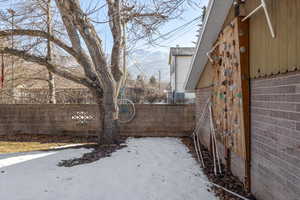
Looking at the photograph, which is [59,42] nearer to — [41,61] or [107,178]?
[41,61]

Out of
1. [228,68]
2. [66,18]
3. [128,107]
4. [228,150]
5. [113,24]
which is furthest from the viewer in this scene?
[128,107]

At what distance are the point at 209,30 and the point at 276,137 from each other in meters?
2.56

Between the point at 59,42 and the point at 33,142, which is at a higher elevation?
the point at 59,42

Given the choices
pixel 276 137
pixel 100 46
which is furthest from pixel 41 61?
pixel 276 137

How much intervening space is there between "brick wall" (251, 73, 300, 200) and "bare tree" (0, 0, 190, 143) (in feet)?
10.2

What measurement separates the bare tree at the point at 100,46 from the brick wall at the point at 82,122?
63.5 inches

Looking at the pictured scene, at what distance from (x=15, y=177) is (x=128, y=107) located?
13.4 feet

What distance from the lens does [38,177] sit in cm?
328

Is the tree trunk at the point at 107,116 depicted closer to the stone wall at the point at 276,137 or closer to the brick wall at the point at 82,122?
the brick wall at the point at 82,122

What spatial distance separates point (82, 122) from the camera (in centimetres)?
703

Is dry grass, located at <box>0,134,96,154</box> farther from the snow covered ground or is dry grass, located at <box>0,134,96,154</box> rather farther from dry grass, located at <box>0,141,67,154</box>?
the snow covered ground

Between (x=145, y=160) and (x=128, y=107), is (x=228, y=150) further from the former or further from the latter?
(x=128, y=107)

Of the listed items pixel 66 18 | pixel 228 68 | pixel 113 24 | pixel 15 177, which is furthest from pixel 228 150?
pixel 66 18

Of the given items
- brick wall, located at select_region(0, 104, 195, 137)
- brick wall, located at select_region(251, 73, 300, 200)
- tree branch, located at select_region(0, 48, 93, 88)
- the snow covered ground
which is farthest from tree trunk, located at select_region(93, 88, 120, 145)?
brick wall, located at select_region(251, 73, 300, 200)
